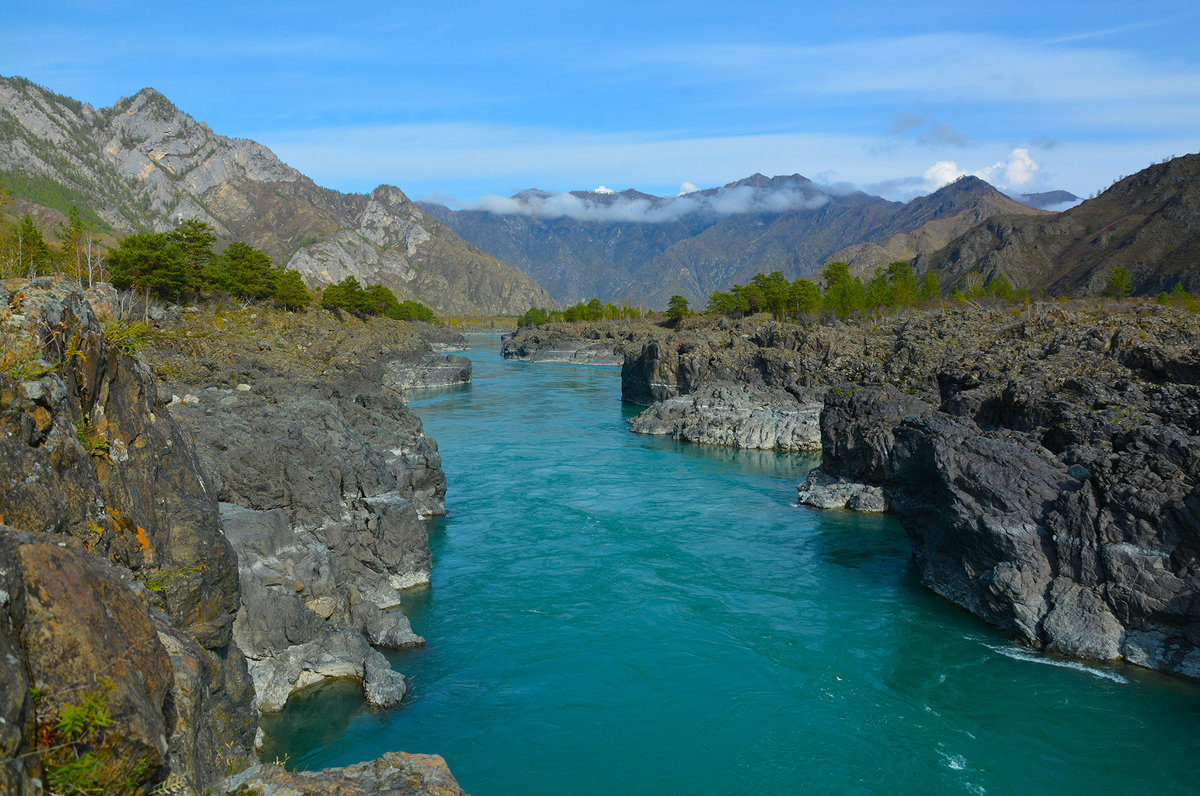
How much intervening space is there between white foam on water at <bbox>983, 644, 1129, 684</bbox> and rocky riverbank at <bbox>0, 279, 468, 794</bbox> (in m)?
17.5

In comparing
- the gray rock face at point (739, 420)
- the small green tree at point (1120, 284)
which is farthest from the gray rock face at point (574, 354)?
the small green tree at point (1120, 284)

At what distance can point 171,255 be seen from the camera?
220 feet

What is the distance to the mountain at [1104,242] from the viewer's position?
413 ft

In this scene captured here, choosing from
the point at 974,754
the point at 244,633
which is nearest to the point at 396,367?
the point at 244,633

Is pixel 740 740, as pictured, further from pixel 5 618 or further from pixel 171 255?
pixel 171 255

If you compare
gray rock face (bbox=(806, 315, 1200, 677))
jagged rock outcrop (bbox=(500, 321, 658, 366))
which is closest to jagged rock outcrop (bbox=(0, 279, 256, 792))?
gray rock face (bbox=(806, 315, 1200, 677))

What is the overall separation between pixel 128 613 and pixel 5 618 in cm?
148

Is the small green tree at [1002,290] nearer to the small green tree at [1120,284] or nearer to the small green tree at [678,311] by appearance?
the small green tree at [1120,284]

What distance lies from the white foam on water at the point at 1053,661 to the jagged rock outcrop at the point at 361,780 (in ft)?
61.6

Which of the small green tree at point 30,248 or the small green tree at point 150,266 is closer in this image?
the small green tree at point 30,248

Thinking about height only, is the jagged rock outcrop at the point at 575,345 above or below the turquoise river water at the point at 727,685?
above

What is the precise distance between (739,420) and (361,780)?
48.4 meters

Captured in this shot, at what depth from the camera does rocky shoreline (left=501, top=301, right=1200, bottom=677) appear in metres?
20.1

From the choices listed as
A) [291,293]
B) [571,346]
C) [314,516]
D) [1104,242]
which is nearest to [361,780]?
[314,516]
